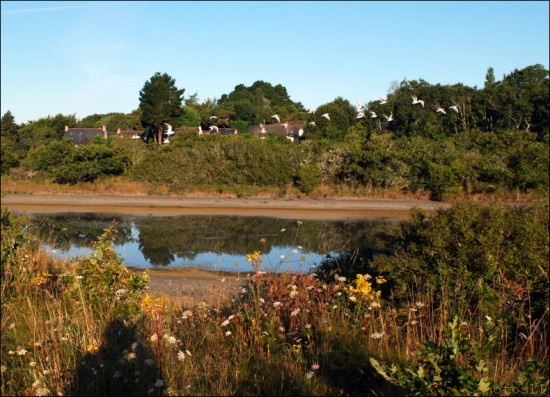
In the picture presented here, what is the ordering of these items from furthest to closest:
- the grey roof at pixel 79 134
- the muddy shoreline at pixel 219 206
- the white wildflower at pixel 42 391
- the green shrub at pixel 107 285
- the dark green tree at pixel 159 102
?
the grey roof at pixel 79 134, the dark green tree at pixel 159 102, the muddy shoreline at pixel 219 206, the green shrub at pixel 107 285, the white wildflower at pixel 42 391

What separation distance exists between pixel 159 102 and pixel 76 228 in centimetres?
3802

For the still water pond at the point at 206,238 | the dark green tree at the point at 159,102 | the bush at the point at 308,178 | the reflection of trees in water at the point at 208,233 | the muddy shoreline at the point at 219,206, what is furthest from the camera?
the dark green tree at the point at 159,102

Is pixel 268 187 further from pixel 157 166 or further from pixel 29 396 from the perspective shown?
pixel 29 396

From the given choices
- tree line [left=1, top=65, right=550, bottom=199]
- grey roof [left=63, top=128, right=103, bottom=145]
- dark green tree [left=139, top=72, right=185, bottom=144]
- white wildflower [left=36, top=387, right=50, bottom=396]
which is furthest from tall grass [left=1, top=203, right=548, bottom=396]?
grey roof [left=63, top=128, right=103, bottom=145]

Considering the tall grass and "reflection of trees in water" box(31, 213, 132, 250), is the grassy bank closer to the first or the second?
"reflection of trees in water" box(31, 213, 132, 250)

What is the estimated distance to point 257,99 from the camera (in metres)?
93.2

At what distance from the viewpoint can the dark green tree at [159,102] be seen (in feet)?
182

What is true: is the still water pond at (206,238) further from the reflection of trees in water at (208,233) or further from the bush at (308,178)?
the bush at (308,178)

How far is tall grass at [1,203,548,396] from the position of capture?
12.5 ft

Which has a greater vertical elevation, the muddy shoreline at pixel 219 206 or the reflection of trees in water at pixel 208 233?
the muddy shoreline at pixel 219 206

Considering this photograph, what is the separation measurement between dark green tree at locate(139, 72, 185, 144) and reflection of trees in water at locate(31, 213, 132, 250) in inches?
1297

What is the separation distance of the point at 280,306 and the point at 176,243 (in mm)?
11181

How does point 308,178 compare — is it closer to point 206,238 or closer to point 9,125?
point 206,238

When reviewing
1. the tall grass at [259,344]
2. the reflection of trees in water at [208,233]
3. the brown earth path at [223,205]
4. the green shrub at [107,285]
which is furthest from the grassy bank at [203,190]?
the green shrub at [107,285]
